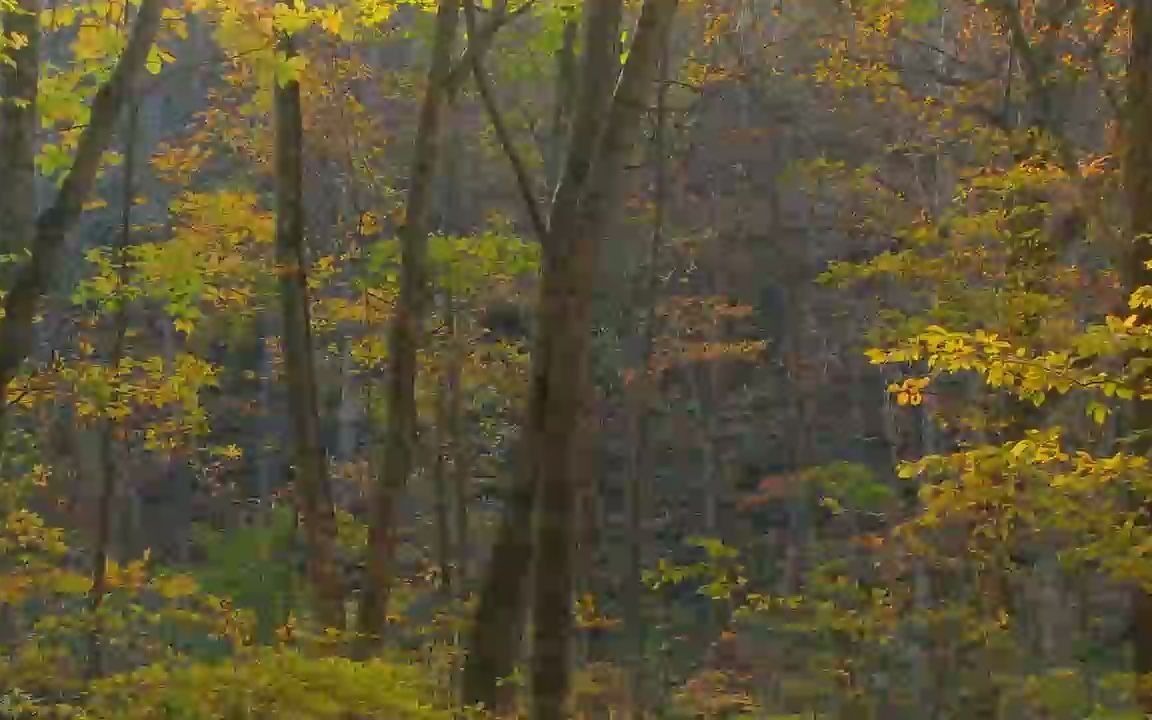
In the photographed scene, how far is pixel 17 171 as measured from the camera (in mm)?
6977

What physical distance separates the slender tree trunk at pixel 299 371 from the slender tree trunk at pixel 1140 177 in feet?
18.6

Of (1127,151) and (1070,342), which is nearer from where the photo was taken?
(1070,342)

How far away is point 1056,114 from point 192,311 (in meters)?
7.37

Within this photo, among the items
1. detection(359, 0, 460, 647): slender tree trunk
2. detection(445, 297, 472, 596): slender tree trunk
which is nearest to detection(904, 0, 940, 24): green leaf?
detection(359, 0, 460, 647): slender tree trunk

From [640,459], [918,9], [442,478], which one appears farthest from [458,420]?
[918,9]

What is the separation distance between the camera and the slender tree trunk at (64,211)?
6.74m

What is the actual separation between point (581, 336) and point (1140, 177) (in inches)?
139

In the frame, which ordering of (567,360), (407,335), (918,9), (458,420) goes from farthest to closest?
1. (458,420)
2. (407,335)
3. (918,9)
4. (567,360)

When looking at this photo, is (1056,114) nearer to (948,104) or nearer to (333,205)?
(948,104)

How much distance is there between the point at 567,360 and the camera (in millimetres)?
6160

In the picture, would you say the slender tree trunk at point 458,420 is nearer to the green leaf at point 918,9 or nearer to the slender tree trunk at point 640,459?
the slender tree trunk at point 640,459

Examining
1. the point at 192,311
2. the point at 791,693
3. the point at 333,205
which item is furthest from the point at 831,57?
the point at 333,205

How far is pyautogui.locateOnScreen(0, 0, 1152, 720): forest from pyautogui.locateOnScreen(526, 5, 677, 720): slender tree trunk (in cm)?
2

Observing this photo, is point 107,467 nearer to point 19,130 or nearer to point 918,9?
point 19,130
